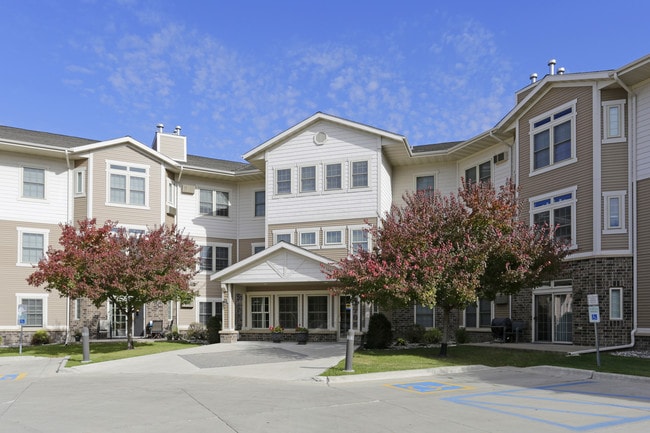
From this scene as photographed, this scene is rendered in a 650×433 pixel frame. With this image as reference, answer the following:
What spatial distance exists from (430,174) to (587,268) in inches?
402

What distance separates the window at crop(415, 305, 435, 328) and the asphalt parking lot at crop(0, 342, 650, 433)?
386 inches

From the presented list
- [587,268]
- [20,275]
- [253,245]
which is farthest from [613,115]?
[20,275]

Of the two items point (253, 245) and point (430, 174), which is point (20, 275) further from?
point (430, 174)

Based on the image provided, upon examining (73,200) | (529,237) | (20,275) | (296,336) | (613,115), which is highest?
(613,115)

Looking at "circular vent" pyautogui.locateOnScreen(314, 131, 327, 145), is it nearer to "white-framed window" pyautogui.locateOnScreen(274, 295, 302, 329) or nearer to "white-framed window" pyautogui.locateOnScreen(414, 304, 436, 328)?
"white-framed window" pyautogui.locateOnScreen(274, 295, 302, 329)

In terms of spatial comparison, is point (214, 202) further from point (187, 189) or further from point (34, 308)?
point (34, 308)

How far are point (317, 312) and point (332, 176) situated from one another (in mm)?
6453

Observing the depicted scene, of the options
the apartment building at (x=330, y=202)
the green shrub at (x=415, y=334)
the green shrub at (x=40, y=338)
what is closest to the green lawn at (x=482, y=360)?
the apartment building at (x=330, y=202)

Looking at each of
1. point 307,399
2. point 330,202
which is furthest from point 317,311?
point 307,399

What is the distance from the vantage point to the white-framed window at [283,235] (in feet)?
92.4

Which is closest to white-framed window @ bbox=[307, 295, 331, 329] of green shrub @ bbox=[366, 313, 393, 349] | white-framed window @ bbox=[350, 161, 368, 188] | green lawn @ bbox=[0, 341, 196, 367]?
green shrub @ bbox=[366, 313, 393, 349]

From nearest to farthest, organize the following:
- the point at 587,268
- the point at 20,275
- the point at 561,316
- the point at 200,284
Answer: the point at 587,268
the point at 561,316
the point at 20,275
the point at 200,284

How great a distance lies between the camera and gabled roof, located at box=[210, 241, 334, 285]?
2472 centimetres

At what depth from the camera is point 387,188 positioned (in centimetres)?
2853
